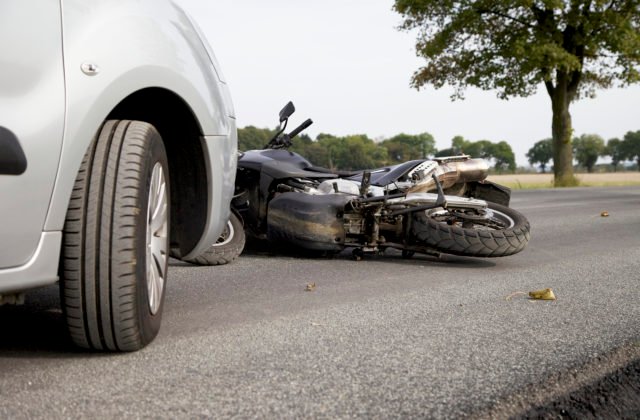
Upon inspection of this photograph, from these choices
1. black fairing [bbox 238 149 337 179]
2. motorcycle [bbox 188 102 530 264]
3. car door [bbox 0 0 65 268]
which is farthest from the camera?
black fairing [bbox 238 149 337 179]

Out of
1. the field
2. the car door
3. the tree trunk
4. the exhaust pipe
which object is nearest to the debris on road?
the exhaust pipe

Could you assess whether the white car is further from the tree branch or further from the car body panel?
the tree branch

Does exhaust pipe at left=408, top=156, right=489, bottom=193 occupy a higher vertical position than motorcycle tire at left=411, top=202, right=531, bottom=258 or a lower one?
higher

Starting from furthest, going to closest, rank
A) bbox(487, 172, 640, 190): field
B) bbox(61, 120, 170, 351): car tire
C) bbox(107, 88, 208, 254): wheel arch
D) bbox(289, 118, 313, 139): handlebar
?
bbox(487, 172, 640, 190): field, bbox(289, 118, 313, 139): handlebar, bbox(107, 88, 208, 254): wheel arch, bbox(61, 120, 170, 351): car tire

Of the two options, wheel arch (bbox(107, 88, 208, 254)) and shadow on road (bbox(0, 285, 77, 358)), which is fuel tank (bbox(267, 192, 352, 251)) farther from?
wheel arch (bbox(107, 88, 208, 254))

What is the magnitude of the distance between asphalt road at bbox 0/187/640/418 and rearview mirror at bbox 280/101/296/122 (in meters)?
1.57

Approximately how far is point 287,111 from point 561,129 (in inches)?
839

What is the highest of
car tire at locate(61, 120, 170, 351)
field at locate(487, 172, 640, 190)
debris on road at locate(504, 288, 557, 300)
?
car tire at locate(61, 120, 170, 351)

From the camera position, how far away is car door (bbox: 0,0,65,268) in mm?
2164

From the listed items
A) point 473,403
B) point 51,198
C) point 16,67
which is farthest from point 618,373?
point 16,67

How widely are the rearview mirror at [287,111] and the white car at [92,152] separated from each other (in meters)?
3.00

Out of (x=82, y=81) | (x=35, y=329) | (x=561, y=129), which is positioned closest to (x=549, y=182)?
(x=561, y=129)

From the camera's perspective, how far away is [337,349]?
9.18ft

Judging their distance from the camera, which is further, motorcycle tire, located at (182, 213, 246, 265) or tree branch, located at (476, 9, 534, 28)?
tree branch, located at (476, 9, 534, 28)
